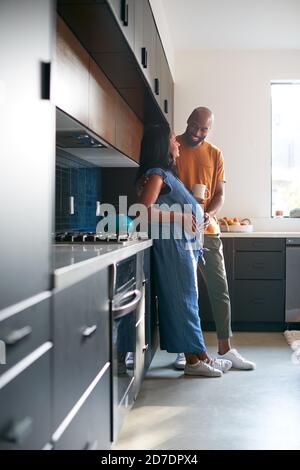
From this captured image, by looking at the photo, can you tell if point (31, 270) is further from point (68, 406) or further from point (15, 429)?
point (68, 406)

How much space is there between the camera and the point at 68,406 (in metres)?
1.39

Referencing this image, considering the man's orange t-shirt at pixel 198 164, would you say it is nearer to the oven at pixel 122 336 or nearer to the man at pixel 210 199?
the man at pixel 210 199

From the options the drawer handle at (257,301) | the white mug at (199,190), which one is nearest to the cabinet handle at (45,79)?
the white mug at (199,190)

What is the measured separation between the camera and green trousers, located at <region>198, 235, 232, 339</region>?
11.9 ft

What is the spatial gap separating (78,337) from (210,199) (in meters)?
2.38

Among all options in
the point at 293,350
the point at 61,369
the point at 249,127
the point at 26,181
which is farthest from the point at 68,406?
the point at 249,127

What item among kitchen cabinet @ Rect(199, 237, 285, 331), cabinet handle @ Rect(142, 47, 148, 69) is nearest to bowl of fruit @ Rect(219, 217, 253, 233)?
kitchen cabinet @ Rect(199, 237, 285, 331)

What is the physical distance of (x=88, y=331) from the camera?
5.30 ft

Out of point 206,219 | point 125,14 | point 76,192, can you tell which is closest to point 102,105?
point 125,14

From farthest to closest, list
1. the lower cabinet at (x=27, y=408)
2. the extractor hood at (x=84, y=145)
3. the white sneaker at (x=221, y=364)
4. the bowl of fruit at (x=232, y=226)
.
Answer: the bowl of fruit at (x=232, y=226) < the white sneaker at (x=221, y=364) < the extractor hood at (x=84, y=145) < the lower cabinet at (x=27, y=408)

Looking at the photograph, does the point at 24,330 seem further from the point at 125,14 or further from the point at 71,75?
the point at 125,14

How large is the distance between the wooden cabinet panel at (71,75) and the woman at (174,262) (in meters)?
0.68

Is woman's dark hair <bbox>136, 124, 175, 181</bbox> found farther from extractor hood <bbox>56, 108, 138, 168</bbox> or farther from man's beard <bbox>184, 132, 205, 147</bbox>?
man's beard <bbox>184, 132, 205, 147</bbox>

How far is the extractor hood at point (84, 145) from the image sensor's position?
8.49 ft
